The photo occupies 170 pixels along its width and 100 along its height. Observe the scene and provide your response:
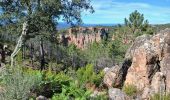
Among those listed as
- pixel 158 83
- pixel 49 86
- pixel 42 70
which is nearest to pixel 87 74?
pixel 42 70

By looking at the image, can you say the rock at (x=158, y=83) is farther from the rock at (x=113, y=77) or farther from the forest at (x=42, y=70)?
the rock at (x=113, y=77)

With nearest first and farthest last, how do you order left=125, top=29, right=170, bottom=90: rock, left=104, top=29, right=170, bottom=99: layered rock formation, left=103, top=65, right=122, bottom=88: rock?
A: left=103, top=65, right=122, bottom=88: rock → left=104, top=29, right=170, bottom=99: layered rock formation → left=125, top=29, right=170, bottom=90: rock

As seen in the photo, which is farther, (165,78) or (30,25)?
(165,78)

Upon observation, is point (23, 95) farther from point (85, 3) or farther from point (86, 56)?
point (86, 56)

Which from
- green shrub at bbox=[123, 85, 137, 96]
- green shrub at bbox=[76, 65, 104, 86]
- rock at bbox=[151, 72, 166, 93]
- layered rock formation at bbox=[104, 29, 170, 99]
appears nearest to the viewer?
green shrub at bbox=[76, 65, 104, 86]

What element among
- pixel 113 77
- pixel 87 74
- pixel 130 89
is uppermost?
pixel 87 74

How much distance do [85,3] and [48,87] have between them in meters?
5.33

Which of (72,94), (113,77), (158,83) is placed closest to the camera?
(72,94)

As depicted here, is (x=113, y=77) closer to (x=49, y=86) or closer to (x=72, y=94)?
(x=49, y=86)

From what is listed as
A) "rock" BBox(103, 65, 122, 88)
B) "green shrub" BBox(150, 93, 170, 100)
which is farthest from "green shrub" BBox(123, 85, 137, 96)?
"green shrub" BBox(150, 93, 170, 100)

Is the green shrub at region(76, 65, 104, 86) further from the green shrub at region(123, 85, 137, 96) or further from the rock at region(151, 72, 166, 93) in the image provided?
the rock at region(151, 72, 166, 93)

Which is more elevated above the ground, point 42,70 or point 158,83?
point 42,70

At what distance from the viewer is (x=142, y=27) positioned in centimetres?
5541

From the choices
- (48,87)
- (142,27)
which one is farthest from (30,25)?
(142,27)
